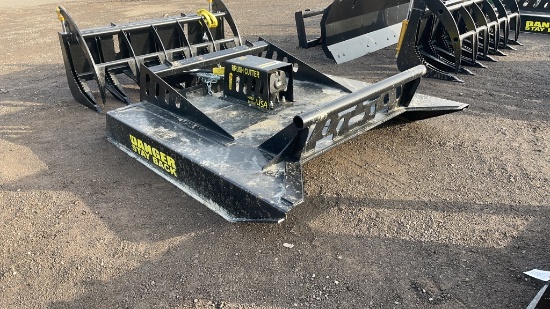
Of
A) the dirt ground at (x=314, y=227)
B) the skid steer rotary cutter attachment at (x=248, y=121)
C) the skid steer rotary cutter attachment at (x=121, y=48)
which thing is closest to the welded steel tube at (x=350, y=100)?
the skid steer rotary cutter attachment at (x=248, y=121)

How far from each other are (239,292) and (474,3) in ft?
21.8

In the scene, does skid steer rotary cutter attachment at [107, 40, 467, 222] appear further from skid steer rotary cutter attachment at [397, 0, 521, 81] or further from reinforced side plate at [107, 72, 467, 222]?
skid steer rotary cutter attachment at [397, 0, 521, 81]

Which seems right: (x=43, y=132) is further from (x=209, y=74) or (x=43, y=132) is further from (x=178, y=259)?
(x=178, y=259)

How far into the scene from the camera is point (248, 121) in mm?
4402

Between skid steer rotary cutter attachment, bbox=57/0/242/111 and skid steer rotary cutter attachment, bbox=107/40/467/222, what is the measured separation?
45.4 inches

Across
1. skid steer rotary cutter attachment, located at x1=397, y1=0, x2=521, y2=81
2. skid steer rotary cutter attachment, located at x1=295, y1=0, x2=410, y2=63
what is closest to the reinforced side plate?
skid steer rotary cutter attachment, located at x1=397, y1=0, x2=521, y2=81

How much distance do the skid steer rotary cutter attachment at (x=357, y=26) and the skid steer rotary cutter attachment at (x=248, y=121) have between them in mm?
2701

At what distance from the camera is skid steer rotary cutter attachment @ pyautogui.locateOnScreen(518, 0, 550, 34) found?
9.59 m

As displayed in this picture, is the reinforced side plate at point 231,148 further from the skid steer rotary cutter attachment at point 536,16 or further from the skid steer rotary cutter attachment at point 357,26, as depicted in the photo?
the skid steer rotary cutter attachment at point 536,16

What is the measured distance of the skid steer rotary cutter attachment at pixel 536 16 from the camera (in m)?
9.59

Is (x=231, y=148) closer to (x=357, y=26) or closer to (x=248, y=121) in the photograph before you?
(x=248, y=121)

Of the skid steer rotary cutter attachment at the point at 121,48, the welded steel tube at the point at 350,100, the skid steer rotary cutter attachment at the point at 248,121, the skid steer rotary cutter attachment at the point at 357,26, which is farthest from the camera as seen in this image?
the skid steer rotary cutter attachment at the point at 357,26

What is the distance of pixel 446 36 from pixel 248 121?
15.8 ft

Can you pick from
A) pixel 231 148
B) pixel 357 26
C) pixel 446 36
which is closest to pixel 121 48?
pixel 231 148
